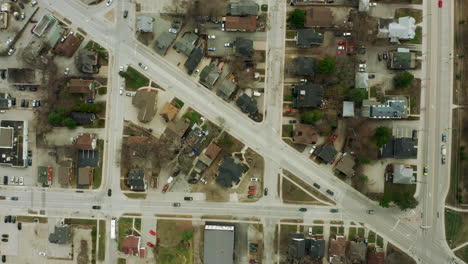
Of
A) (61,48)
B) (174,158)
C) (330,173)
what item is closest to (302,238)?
(330,173)

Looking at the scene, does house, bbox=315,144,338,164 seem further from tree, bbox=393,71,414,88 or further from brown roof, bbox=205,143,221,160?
brown roof, bbox=205,143,221,160

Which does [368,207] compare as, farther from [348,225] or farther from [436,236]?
[436,236]

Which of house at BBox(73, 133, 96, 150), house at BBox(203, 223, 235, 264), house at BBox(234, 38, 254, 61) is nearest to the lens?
Result: house at BBox(234, 38, 254, 61)

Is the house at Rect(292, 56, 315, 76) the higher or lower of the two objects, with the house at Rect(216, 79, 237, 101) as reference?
higher

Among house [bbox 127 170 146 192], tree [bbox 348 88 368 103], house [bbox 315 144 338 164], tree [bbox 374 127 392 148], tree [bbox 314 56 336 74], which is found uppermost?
tree [bbox 314 56 336 74]

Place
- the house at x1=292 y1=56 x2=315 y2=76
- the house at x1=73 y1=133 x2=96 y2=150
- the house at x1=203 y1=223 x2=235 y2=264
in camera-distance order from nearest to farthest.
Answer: the house at x1=292 y1=56 x2=315 y2=76 → the house at x1=203 y1=223 x2=235 y2=264 → the house at x1=73 y1=133 x2=96 y2=150

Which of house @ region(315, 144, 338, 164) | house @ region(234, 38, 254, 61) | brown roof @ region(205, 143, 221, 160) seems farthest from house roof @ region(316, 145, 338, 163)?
house @ region(234, 38, 254, 61)
